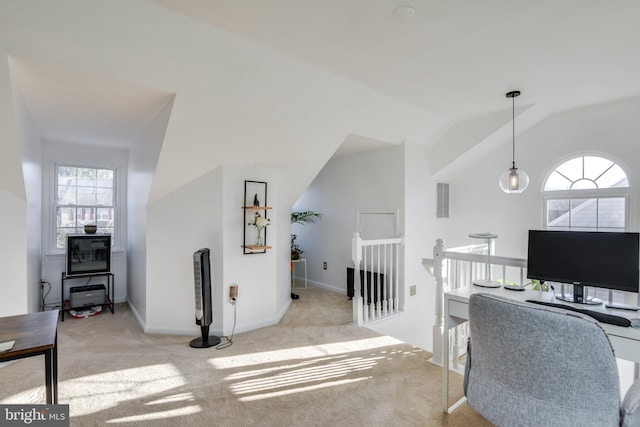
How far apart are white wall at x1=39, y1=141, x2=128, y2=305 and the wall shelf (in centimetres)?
245

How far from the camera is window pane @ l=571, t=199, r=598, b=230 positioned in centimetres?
430

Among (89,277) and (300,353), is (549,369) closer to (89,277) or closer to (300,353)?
(300,353)

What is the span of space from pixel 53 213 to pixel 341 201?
13.6 feet

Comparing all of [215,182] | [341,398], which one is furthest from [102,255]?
[341,398]

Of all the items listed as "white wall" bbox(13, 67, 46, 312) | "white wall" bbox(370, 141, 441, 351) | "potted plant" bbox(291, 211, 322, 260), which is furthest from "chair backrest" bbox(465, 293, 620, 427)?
"potted plant" bbox(291, 211, 322, 260)

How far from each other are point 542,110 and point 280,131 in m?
3.42

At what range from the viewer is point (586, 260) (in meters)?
2.05

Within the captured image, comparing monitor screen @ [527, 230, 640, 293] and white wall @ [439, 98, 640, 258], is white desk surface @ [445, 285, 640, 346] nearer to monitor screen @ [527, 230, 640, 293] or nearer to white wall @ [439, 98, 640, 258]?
monitor screen @ [527, 230, 640, 293]

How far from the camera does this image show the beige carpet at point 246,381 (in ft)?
7.05

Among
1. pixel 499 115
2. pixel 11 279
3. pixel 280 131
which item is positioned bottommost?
pixel 11 279

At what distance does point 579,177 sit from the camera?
4.38 metres

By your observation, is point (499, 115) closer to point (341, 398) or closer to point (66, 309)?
point (341, 398)

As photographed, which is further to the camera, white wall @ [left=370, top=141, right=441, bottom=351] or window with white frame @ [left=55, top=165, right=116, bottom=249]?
window with white frame @ [left=55, top=165, right=116, bottom=249]

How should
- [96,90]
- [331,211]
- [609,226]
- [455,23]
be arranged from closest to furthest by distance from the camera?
[455,23], [96,90], [609,226], [331,211]
